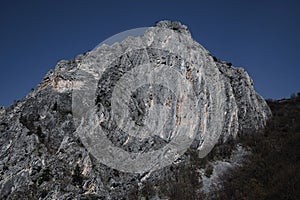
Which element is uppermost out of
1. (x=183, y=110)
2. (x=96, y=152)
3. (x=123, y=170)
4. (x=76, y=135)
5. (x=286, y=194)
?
(x=183, y=110)

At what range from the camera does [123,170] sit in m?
43.2

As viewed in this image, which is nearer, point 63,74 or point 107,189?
point 107,189

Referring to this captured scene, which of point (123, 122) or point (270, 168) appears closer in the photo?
point (270, 168)

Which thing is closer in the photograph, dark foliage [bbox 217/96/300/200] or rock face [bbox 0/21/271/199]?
dark foliage [bbox 217/96/300/200]

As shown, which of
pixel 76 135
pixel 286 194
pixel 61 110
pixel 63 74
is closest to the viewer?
pixel 286 194

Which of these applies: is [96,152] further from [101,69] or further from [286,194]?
[286,194]

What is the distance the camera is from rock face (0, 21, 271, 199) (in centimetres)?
4178

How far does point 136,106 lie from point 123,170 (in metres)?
10.6

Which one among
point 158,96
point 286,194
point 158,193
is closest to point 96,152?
point 158,193

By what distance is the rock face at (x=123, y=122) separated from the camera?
41.8 metres

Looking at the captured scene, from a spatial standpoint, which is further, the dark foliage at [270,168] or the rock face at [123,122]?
the rock face at [123,122]

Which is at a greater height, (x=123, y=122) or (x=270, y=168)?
(x=123, y=122)

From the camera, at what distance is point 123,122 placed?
4803 centimetres

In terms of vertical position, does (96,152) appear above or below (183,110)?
below
